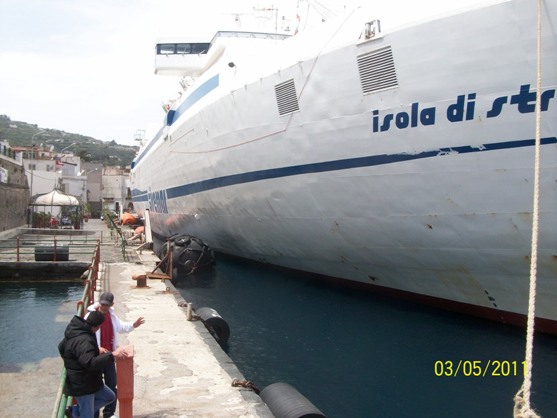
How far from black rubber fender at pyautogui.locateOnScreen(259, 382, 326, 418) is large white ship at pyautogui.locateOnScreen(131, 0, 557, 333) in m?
4.20

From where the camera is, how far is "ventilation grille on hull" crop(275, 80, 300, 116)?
10656 mm

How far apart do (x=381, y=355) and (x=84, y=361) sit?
19.3 feet

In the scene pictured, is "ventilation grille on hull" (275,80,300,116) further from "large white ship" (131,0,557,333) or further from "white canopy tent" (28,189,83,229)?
"white canopy tent" (28,189,83,229)

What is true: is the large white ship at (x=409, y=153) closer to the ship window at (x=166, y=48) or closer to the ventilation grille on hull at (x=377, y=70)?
the ventilation grille on hull at (x=377, y=70)

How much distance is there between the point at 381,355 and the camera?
8945 millimetres

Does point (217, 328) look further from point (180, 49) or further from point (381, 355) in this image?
point (180, 49)

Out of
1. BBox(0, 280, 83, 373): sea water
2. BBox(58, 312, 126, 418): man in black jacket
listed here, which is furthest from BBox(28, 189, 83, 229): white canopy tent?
BBox(58, 312, 126, 418): man in black jacket

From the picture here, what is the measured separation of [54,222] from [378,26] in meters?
27.6

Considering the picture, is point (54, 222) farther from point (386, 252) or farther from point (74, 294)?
point (386, 252)

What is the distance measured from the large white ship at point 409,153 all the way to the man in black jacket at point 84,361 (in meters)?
6.10

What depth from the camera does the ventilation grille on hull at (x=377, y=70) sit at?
29.0 feet
